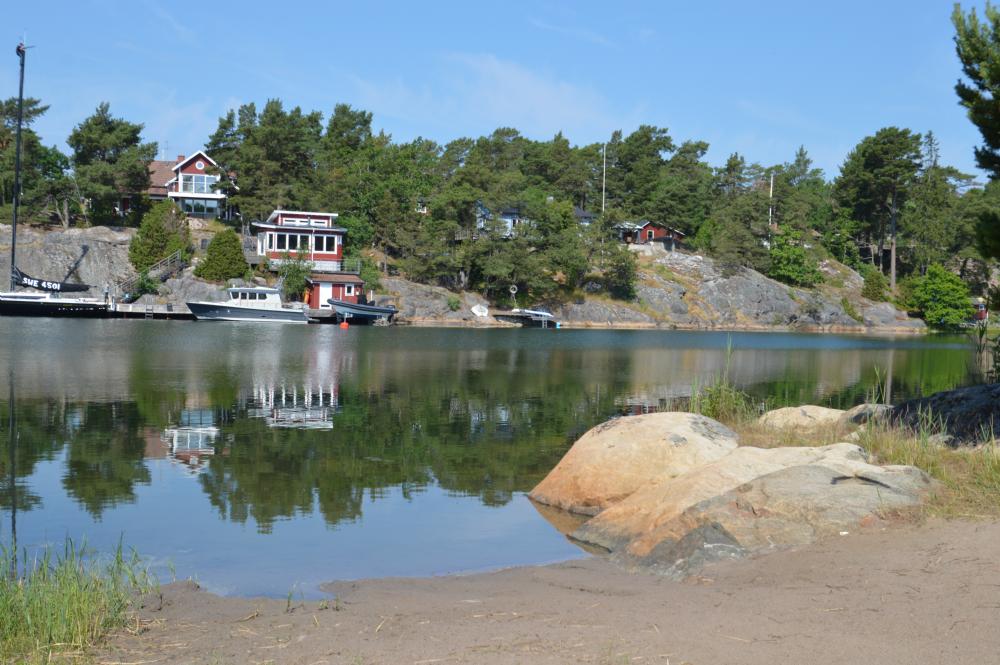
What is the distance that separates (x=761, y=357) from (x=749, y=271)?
185 feet

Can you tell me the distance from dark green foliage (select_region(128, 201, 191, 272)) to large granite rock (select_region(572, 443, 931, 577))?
75.0m

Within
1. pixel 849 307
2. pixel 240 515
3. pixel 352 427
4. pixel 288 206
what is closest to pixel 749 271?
pixel 849 307

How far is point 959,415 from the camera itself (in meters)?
14.5

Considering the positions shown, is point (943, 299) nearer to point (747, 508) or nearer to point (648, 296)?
point (648, 296)

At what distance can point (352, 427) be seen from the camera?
19.9m

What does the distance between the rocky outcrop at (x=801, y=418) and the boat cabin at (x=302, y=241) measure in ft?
223

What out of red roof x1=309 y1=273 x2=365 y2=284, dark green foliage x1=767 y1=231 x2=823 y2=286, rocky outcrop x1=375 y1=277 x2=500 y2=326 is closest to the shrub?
dark green foliage x1=767 y1=231 x2=823 y2=286

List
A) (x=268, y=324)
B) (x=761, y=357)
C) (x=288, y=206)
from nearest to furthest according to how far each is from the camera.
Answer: (x=761, y=357) < (x=268, y=324) < (x=288, y=206)

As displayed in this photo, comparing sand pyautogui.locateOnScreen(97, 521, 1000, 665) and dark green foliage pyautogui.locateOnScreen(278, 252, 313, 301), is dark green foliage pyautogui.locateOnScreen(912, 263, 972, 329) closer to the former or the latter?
dark green foliage pyautogui.locateOnScreen(278, 252, 313, 301)

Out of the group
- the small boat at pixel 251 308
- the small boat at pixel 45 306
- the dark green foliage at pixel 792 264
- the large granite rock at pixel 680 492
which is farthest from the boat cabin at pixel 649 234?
the large granite rock at pixel 680 492

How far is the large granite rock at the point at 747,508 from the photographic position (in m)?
9.39

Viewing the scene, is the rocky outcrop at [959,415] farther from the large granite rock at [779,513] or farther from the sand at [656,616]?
the sand at [656,616]

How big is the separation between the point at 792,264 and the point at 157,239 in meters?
67.4

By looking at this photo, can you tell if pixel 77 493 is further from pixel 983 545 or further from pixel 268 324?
pixel 268 324
